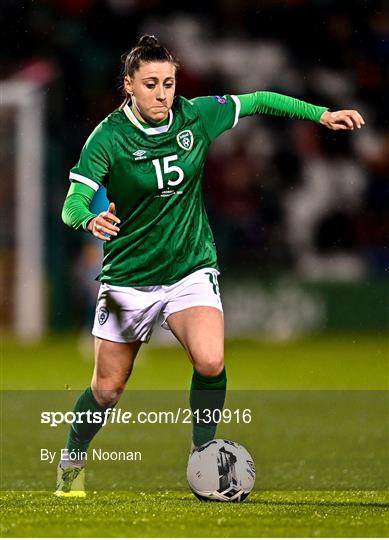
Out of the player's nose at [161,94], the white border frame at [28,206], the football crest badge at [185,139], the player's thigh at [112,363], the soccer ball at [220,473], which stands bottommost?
the white border frame at [28,206]

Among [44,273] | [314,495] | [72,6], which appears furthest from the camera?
[72,6]

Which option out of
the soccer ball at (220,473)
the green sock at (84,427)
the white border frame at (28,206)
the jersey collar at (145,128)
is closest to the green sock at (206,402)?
the soccer ball at (220,473)

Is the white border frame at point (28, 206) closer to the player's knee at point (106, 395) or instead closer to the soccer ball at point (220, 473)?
the player's knee at point (106, 395)

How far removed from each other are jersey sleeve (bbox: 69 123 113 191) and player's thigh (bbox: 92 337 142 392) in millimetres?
751

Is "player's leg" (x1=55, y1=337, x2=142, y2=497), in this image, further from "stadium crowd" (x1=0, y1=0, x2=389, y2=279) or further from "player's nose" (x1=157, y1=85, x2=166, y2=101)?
"stadium crowd" (x1=0, y1=0, x2=389, y2=279)

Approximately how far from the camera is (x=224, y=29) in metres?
20.7

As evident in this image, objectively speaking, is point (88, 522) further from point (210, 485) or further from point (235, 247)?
point (235, 247)

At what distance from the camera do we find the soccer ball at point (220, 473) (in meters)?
6.02

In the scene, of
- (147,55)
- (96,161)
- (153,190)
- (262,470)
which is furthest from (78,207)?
(262,470)

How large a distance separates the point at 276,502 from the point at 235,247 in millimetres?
13077

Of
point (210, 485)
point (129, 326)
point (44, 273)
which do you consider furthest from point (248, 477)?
point (44, 273)

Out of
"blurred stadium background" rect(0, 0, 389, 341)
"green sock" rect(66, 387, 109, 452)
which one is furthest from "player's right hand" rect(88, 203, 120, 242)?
"blurred stadium background" rect(0, 0, 389, 341)

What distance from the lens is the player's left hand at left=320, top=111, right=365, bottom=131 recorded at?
20.3ft

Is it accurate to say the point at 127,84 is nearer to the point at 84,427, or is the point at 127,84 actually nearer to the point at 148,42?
Result: the point at 148,42
